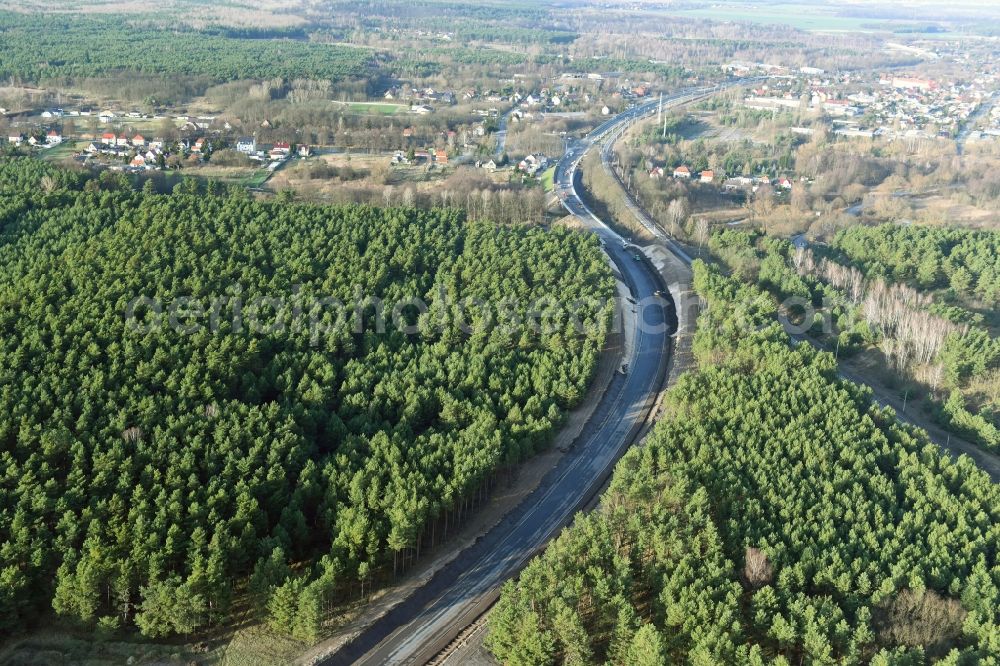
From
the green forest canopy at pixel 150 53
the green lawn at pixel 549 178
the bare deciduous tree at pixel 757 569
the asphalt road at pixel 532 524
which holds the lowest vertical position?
the asphalt road at pixel 532 524

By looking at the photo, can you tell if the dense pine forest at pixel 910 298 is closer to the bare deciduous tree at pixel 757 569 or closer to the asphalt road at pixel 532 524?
the asphalt road at pixel 532 524

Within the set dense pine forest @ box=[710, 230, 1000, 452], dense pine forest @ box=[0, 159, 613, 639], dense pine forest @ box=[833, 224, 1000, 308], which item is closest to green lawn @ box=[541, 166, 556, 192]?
dense pine forest @ box=[710, 230, 1000, 452]

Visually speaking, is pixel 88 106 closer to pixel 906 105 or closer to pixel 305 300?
pixel 305 300

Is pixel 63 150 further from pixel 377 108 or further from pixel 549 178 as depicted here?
pixel 549 178

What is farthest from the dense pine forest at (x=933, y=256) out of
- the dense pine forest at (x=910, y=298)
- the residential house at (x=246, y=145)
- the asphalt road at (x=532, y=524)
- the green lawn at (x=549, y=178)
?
the residential house at (x=246, y=145)

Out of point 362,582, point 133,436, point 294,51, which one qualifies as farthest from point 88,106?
point 362,582

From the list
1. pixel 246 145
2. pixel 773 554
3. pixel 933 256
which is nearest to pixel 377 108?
pixel 246 145
